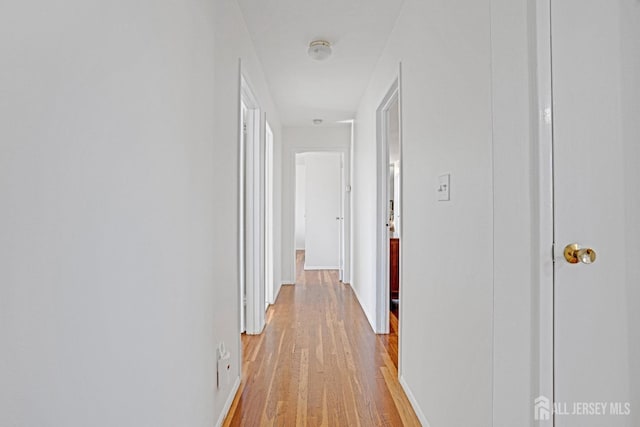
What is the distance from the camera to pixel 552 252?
3.54 ft

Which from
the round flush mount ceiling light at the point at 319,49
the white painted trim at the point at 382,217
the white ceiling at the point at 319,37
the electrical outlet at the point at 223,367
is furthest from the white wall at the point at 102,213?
the white painted trim at the point at 382,217

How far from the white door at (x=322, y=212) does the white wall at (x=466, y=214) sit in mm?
4739

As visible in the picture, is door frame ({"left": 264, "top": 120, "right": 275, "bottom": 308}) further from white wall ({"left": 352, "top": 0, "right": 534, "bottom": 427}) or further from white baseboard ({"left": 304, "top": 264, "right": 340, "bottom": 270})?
white baseboard ({"left": 304, "top": 264, "right": 340, "bottom": 270})

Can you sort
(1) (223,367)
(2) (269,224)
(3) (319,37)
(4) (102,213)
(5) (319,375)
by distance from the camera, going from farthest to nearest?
1. (2) (269,224)
2. (3) (319,37)
3. (5) (319,375)
4. (1) (223,367)
5. (4) (102,213)

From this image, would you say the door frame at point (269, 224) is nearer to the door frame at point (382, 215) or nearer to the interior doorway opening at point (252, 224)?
the interior doorway opening at point (252, 224)

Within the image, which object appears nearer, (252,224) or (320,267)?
(252,224)

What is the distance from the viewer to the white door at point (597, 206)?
1.08 meters

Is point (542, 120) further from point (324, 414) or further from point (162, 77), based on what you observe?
point (324, 414)

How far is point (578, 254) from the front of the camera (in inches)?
41.9

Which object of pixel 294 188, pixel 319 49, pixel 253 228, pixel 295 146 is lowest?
pixel 253 228

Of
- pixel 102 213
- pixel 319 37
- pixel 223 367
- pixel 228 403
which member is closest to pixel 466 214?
pixel 102 213

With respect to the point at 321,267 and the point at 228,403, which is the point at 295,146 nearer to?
the point at 321,267

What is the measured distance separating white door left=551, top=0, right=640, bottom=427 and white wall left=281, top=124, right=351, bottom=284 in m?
4.70

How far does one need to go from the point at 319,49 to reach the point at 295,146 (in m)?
2.89
